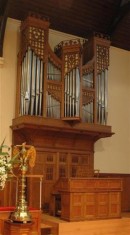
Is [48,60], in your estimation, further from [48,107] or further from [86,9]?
[86,9]

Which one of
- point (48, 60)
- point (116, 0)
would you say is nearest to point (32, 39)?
point (48, 60)

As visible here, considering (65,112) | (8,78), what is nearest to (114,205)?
(65,112)

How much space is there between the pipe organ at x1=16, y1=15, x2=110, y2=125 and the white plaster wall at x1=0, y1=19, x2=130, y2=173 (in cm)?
31

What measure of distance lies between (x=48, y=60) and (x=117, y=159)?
360 cm

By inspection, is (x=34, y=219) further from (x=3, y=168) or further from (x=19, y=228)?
(x=3, y=168)

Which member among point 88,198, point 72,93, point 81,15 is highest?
point 81,15

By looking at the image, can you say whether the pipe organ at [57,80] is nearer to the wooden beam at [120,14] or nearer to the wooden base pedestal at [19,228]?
the wooden beam at [120,14]

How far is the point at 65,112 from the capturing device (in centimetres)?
922

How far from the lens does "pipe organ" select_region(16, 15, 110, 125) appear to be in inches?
356

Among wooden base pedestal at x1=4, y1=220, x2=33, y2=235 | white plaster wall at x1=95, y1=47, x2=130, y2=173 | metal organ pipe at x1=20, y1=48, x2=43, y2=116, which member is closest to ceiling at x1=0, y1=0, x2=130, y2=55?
white plaster wall at x1=95, y1=47, x2=130, y2=173

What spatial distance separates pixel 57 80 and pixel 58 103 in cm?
58

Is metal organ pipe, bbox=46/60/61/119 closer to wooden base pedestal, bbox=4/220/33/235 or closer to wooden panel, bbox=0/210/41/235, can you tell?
wooden panel, bbox=0/210/41/235

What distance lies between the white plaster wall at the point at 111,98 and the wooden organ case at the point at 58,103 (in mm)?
277

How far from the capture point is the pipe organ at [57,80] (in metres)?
9.03
